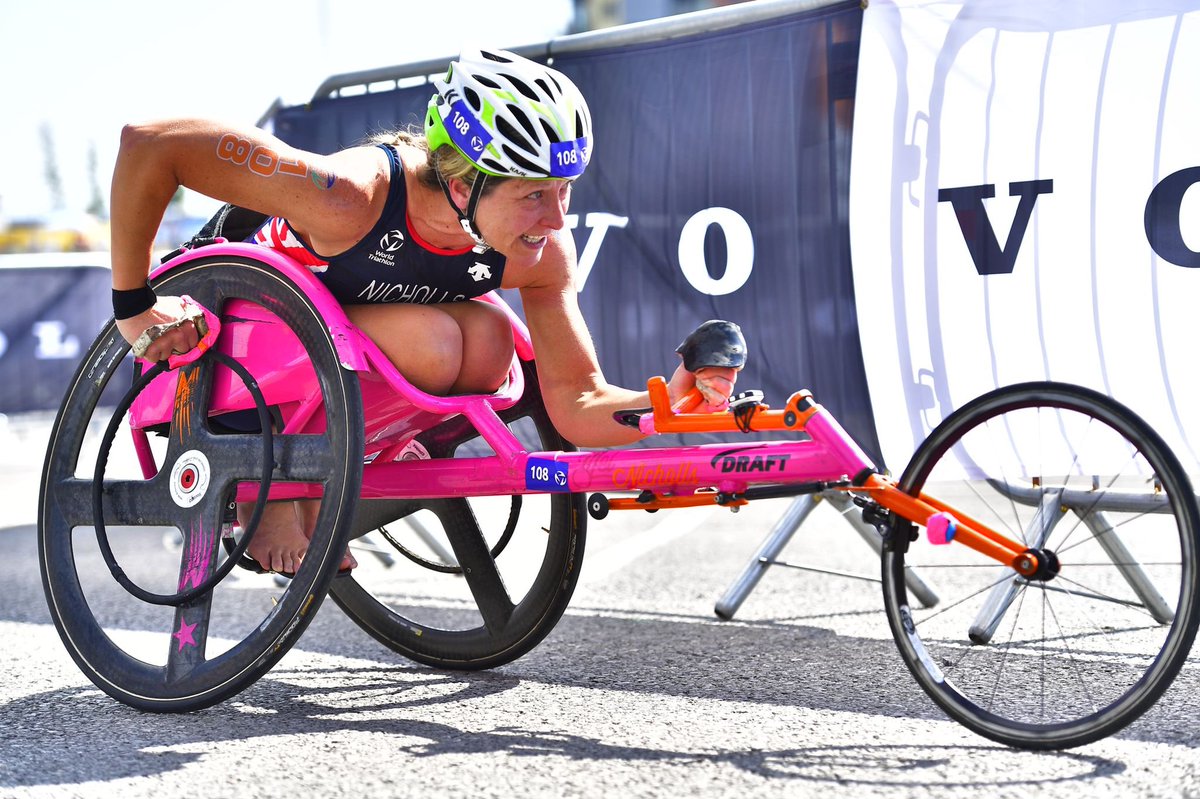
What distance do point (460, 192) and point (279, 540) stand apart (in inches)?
40.3

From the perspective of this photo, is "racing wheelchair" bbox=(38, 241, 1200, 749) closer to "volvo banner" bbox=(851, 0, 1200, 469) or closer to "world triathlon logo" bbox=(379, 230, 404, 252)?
"world triathlon logo" bbox=(379, 230, 404, 252)

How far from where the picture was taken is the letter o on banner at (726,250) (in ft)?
13.9

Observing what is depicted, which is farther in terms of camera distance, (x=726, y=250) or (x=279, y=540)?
(x=726, y=250)

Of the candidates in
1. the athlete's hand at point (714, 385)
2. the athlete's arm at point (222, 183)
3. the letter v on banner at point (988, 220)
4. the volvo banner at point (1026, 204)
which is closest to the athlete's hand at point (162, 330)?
the athlete's arm at point (222, 183)

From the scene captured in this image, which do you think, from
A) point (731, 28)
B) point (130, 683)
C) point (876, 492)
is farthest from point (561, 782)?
point (731, 28)

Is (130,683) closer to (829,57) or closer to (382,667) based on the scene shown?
(382,667)

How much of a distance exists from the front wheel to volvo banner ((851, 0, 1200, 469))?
287 millimetres

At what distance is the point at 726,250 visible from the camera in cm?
427

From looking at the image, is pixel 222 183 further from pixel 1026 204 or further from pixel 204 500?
pixel 1026 204

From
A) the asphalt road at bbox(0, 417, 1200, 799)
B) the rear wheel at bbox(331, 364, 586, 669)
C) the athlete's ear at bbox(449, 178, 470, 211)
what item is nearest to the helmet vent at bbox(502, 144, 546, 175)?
the athlete's ear at bbox(449, 178, 470, 211)

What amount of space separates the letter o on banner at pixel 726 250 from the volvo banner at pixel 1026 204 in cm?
40

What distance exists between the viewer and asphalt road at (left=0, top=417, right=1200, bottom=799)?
234 cm

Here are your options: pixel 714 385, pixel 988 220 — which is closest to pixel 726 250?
pixel 988 220

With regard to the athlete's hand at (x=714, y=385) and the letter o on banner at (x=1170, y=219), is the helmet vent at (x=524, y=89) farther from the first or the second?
the letter o on banner at (x=1170, y=219)
